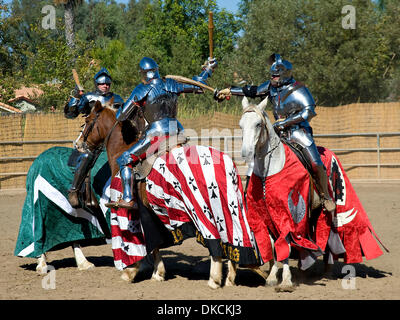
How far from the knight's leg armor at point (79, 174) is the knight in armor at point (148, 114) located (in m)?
0.81

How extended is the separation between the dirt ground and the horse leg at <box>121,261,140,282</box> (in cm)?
7

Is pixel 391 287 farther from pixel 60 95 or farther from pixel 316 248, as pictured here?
pixel 60 95

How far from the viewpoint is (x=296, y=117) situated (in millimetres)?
6262

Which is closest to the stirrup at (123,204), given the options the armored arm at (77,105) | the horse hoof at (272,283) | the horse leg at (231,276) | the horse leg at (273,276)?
the horse leg at (231,276)

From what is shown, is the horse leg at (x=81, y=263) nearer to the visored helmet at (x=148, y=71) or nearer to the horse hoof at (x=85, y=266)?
the horse hoof at (x=85, y=266)

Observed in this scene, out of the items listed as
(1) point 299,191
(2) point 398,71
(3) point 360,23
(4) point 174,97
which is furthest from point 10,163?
(2) point 398,71

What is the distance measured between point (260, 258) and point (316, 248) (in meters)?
0.57

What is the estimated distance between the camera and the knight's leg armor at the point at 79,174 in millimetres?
7125

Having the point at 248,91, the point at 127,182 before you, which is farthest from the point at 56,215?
the point at 248,91

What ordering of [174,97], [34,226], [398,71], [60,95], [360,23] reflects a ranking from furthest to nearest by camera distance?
[398,71]
[360,23]
[60,95]
[34,226]
[174,97]

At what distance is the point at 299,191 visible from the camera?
235 inches

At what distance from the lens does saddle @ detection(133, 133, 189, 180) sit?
251 inches

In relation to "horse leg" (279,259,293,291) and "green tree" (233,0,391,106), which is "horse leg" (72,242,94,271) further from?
"green tree" (233,0,391,106)

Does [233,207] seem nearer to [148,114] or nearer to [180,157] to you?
[180,157]
